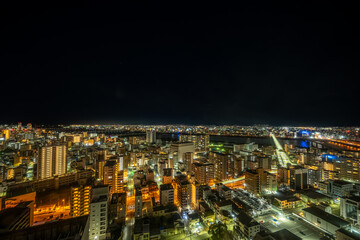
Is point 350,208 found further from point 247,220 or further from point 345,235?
point 247,220

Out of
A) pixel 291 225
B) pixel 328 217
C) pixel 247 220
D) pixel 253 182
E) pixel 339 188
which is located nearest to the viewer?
pixel 247 220

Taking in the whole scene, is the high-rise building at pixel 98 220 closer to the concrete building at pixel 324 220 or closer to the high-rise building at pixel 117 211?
the high-rise building at pixel 117 211

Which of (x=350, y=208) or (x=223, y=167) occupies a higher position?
(x=223, y=167)

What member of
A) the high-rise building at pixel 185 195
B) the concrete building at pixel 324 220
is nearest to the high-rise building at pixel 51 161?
the high-rise building at pixel 185 195

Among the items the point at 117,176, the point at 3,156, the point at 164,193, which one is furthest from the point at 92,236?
the point at 3,156

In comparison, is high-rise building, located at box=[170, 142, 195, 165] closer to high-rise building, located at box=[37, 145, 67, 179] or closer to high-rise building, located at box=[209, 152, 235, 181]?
high-rise building, located at box=[209, 152, 235, 181]

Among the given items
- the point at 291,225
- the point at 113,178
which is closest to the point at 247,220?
the point at 291,225

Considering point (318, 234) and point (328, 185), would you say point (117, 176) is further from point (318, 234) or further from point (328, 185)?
point (328, 185)
